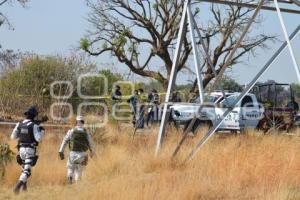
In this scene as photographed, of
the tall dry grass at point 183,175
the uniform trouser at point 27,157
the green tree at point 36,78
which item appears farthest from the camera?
the green tree at point 36,78

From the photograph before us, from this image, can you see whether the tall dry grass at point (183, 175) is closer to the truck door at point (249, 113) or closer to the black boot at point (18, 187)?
the black boot at point (18, 187)

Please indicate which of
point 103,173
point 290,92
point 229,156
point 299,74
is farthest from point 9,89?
point 299,74

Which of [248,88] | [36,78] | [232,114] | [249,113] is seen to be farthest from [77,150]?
[36,78]

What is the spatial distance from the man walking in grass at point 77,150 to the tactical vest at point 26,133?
3.80 feet

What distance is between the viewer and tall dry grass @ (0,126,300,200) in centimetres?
901

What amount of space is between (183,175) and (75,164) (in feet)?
9.64

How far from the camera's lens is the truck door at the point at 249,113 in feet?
73.5

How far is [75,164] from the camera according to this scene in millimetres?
12273

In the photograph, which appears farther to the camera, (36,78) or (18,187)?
(36,78)

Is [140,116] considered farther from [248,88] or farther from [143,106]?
[248,88]

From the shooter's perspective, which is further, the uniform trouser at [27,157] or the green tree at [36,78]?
the green tree at [36,78]

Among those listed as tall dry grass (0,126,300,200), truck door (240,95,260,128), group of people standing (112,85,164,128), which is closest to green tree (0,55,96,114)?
group of people standing (112,85,164,128)

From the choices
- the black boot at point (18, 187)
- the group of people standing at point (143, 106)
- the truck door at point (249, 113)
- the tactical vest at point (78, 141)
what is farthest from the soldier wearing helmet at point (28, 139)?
the truck door at point (249, 113)

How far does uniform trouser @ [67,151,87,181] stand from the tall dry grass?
21 cm
